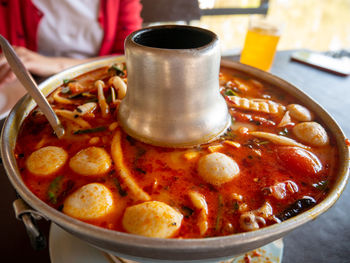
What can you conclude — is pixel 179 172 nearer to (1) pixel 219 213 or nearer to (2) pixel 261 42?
(1) pixel 219 213

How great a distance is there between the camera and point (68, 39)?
3457 mm

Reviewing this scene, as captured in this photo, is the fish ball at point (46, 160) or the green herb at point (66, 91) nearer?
the fish ball at point (46, 160)

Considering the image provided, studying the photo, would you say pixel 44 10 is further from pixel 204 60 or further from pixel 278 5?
pixel 278 5

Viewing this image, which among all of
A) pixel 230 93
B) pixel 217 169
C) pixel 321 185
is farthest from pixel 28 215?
pixel 230 93

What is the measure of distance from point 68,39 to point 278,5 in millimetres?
5765

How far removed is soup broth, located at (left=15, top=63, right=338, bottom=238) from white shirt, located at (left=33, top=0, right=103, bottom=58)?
2.16 m

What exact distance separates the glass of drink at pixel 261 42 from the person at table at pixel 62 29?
60.2 inches

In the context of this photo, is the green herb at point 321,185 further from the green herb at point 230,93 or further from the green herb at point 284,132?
the green herb at point 230,93

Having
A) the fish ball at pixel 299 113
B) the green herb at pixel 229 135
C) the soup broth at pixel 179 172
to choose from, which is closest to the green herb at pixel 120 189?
the soup broth at pixel 179 172

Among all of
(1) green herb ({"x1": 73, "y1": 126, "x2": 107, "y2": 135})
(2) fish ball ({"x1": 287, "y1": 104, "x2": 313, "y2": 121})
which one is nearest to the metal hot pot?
(1) green herb ({"x1": 73, "y1": 126, "x2": 107, "y2": 135})

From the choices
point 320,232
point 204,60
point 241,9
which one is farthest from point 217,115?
point 241,9

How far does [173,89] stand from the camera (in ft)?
3.83

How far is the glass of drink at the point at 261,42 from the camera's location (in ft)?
9.43

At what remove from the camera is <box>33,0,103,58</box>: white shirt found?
10.5 feet
